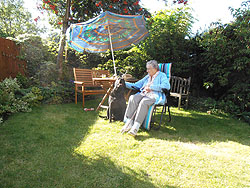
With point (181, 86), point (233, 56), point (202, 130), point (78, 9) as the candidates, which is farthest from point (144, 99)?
point (78, 9)

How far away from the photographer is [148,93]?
3.04 meters

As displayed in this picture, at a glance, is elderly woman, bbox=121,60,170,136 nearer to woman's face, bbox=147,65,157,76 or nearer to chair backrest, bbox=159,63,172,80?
woman's face, bbox=147,65,157,76

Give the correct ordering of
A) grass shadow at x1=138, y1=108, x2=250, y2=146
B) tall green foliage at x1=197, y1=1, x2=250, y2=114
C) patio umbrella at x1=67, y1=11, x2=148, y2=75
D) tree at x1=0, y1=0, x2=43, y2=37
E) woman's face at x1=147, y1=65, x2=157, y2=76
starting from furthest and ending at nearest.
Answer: tree at x1=0, y1=0, x2=43, y2=37, tall green foliage at x1=197, y1=1, x2=250, y2=114, patio umbrella at x1=67, y1=11, x2=148, y2=75, woman's face at x1=147, y1=65, x2=157, y2=76, grass shadow at x1=138, y1=108, x2=250, y2=146

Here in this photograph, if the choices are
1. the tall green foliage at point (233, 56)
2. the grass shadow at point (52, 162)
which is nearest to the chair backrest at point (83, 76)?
the grass shadow at point (52, 162)

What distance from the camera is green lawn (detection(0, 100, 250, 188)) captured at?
1.50 metres

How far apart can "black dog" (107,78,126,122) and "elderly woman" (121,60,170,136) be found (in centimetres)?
22

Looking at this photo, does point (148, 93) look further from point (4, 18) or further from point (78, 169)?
point (4, 18)

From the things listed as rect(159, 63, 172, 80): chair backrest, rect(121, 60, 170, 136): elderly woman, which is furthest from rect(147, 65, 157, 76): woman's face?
rect(159, 63, 172, 80): chair backrest

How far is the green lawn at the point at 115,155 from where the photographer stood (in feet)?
4.92

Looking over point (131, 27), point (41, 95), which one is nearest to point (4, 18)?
point (41, 95)

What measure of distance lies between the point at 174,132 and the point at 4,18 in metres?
21.2

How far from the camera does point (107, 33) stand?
4.15 metres

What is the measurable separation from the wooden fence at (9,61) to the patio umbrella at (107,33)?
2140 mm

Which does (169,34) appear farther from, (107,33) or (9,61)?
(9,61)
